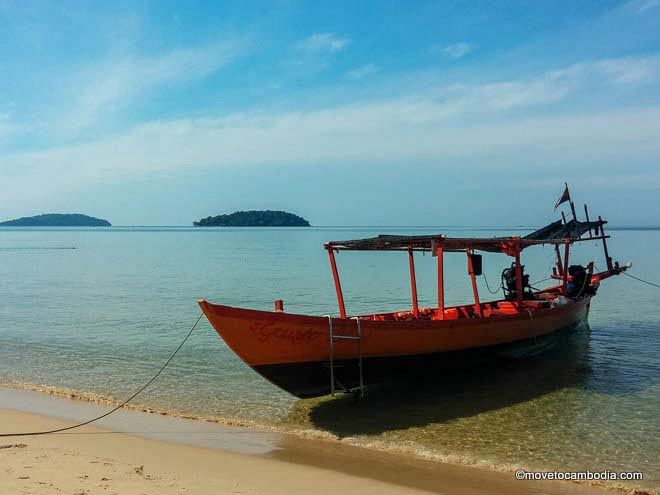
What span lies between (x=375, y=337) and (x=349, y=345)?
1.85 feet

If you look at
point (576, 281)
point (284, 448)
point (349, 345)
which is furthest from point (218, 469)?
point (576, 281)

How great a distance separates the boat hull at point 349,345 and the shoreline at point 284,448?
111cm

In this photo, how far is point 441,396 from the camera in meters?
10.8

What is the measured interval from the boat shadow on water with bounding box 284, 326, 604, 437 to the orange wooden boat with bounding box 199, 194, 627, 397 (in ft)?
1.31

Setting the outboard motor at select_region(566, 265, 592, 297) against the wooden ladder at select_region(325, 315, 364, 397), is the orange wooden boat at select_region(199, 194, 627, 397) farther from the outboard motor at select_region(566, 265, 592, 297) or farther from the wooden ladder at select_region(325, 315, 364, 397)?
the outboard motor at select_region(566, 265, 592, 297)

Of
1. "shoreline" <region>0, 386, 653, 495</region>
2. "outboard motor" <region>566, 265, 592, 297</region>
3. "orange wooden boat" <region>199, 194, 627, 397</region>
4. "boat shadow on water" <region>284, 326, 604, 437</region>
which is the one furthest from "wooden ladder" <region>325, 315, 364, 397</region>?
"outboard motor" <region>566, 265, 592, 297</region>

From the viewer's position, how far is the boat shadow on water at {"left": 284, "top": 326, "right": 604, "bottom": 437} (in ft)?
30.7

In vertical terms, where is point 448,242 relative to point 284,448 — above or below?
above

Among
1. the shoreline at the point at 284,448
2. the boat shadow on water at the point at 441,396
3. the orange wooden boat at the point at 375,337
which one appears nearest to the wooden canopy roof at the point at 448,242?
the orange wooden boat at the point at 375,337

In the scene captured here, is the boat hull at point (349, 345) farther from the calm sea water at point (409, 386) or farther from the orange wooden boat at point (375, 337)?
the calm sea water at point (409, 386)

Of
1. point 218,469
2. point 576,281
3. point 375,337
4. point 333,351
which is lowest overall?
point 218,469

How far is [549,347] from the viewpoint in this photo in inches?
596

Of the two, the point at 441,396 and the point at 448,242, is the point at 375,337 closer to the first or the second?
the point at 441,396

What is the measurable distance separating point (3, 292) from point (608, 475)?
101 feet
